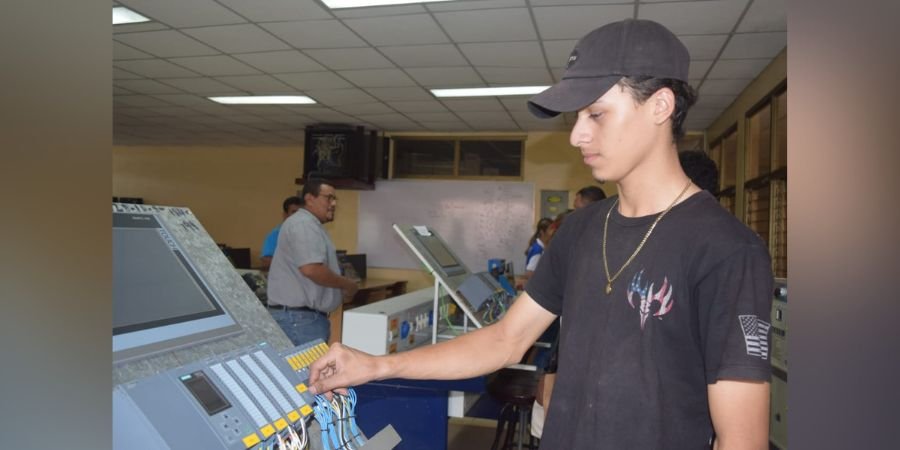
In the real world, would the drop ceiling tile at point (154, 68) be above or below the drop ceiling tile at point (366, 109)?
above

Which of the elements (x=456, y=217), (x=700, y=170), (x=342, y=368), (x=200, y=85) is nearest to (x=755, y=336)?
(x=342, y=368)

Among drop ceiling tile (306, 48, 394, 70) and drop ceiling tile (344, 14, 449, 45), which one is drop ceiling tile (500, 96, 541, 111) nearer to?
drop ceiling tile (306, 48, 394, 70)

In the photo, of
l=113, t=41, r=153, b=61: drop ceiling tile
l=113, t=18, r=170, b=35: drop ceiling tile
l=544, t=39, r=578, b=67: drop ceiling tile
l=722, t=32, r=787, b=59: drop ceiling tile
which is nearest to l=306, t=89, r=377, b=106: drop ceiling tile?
l=113, t=41, r=153, b=61: drop ceiling tile

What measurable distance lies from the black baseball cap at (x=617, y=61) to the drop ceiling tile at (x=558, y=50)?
3.14m

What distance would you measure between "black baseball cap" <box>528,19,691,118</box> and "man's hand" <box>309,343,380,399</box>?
58cm

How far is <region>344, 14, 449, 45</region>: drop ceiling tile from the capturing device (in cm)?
367

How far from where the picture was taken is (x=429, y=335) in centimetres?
307

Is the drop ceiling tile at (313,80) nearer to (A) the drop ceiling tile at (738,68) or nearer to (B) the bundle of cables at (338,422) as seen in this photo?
(A) the drop ceiling tile at (738,68)

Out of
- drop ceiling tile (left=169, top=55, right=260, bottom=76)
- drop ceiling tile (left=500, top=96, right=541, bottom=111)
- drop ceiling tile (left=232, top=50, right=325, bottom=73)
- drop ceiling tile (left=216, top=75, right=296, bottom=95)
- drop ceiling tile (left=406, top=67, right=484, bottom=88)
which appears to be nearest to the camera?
drop ceiling tile (left=232, top=50, right=325, bottom=73)

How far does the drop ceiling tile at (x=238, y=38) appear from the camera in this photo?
394cm

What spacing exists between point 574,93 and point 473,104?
16.9 feet

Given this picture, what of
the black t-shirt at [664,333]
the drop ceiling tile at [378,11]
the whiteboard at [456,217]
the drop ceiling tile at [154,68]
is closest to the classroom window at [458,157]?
the whiteboard at [456,217]
